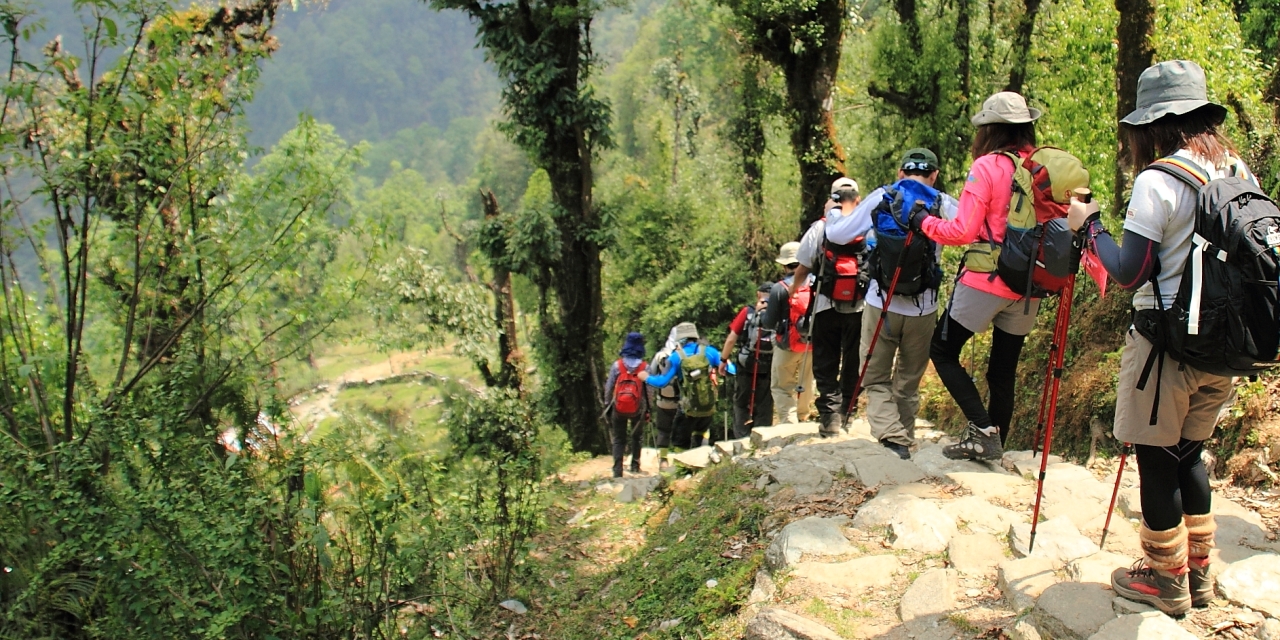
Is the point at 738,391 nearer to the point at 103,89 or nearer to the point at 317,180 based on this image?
the point at 317,180

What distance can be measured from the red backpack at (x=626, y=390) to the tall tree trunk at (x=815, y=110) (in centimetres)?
502

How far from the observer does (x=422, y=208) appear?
9588cm

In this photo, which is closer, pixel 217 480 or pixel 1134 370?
pixel 1134 370

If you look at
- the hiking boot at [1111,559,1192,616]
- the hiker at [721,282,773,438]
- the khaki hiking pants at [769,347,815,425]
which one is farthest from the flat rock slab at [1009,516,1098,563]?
the hiker at [721,282,773,438]

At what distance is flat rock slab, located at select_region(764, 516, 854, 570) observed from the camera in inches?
178

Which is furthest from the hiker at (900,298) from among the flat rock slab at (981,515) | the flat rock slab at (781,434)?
the flat rock slab at (781,434)

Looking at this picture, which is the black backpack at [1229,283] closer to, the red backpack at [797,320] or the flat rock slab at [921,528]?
the flat rock slab at [921,528]

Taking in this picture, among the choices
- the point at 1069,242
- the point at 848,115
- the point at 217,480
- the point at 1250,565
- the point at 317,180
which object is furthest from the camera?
the point at 848,115

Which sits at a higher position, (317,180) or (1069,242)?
(317,180)

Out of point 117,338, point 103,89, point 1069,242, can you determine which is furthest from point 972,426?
point 117,338

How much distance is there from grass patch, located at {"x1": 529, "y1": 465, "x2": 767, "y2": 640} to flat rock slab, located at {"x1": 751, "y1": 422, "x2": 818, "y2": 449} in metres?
0.52

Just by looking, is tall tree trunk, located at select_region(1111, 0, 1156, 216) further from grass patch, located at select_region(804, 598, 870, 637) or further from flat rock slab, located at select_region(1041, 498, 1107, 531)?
grass patch, located at select_region(804, 598, 870, 637)

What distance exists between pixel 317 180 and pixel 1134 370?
5.41 meters

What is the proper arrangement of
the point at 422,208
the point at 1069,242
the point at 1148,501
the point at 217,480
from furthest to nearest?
1. the point at 422,208
2. the point at 217,480
3. the point at 1069,242
4. the point at 1148,501
